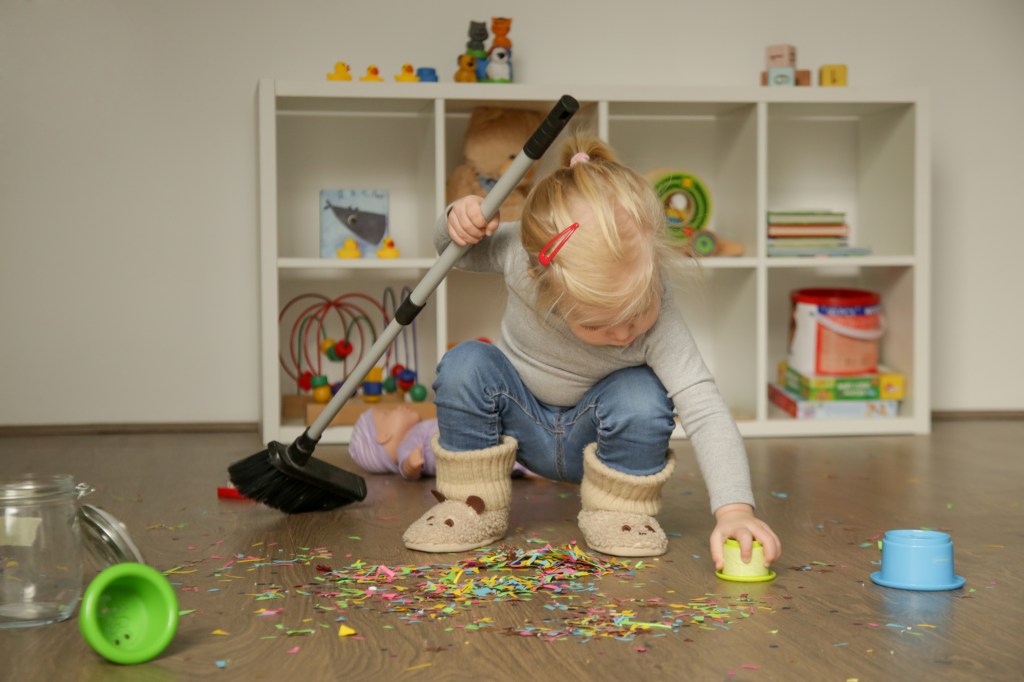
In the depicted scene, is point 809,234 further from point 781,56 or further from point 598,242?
point 598,242

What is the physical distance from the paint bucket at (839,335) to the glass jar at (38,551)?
5.79 feet

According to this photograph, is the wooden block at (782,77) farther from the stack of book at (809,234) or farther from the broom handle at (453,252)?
the broom handle at (453,252)

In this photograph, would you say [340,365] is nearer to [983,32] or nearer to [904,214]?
[904,214]

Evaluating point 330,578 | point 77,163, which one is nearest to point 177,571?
point 330,578

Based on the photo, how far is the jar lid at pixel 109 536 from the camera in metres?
1.07

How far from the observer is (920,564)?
118 cm

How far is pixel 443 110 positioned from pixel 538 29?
0.45m

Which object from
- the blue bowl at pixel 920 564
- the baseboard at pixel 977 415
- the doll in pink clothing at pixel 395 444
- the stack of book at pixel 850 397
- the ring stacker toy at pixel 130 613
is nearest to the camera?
the ring stacker toy at pixel 130 613

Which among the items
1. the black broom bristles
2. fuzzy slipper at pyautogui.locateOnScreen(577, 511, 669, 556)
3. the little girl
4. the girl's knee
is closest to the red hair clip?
the little girl

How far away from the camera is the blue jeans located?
1.43 meters

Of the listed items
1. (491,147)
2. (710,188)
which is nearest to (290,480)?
(491,147)

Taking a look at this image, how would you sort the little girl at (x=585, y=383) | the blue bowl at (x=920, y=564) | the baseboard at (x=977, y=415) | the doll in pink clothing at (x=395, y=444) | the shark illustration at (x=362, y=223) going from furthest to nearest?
the baseboard at (x=977, y=415), the shark illustration at (x=362, y=223), the doll in pink clothing at (x=395, y=444), the little girl at (x=585, y=383), the blue bowl at (x=920, y=564)

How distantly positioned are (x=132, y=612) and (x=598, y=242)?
1.99 ft

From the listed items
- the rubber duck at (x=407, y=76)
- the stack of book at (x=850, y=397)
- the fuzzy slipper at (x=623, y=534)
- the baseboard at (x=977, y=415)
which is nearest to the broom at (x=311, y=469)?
the fuzzy slipper at (x=623, y=534)
